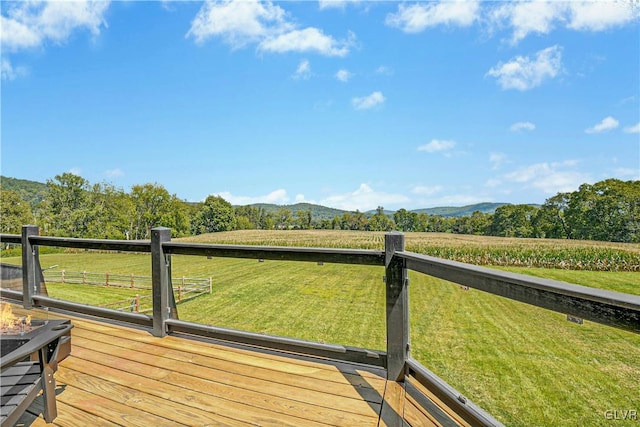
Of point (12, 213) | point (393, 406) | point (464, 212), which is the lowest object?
point (393, 406)

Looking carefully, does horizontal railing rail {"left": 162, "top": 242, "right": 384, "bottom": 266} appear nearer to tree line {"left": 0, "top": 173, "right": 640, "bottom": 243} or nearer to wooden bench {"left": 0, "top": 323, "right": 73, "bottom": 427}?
wooden bench {"left": 0, "top": 323, "right": 73, "bottom": 427}

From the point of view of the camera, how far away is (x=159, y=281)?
118 inches

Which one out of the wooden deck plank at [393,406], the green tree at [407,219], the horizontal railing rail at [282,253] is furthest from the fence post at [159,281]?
the green tree at [407,219]

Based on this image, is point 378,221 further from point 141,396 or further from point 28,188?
point 28,188

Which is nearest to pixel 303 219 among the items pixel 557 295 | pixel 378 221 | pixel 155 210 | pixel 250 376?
pixel 378 221

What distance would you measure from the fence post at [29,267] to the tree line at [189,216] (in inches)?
1063

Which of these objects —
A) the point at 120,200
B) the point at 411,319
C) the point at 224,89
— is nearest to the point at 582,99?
the point at 224,89

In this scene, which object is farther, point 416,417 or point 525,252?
point 525,252

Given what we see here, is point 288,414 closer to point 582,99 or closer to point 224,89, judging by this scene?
point 224,89

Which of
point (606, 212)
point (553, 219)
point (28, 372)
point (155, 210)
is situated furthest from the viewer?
point (155, 210)

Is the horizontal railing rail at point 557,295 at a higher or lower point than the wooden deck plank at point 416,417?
higher

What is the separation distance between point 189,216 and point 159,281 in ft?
150

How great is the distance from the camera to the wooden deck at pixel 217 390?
1.75 metres

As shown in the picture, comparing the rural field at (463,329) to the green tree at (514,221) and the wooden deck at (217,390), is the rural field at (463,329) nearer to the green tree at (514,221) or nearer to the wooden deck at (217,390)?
the wooden deck at (217,390)
